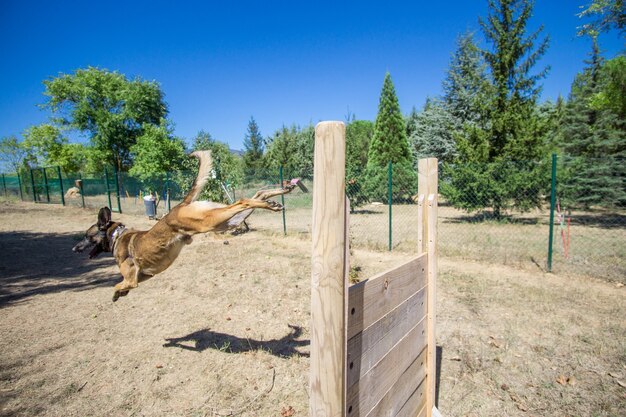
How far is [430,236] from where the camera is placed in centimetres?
263

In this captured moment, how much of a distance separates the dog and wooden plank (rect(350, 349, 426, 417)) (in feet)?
6.03

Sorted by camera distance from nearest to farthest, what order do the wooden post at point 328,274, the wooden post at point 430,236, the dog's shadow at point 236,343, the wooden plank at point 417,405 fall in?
the wooden post at point 328,274 < the wooden plank at point 417,405 < the wooden post at point 430,236 < the dog's shadow at point 236,343

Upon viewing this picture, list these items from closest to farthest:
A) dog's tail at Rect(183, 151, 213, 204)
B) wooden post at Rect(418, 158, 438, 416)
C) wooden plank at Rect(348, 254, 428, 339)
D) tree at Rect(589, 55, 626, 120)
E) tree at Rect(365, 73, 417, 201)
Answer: wooden plank at Rect(348, 254, 428, 339)
wooden post at Rect(418, 158, 438, 416)
dog's tail at Rect(183, 151, 213, 204)
tree at Rect(589, 55, 626, 120)
tree at Rect(365, 73, 417, 201)

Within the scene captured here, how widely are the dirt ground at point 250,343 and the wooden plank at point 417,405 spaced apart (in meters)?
0.65

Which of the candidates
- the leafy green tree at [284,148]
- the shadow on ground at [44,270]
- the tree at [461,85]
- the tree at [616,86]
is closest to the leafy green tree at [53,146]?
the leafy green tree at [284,148]

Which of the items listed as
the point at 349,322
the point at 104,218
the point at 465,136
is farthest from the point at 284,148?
the point at 349,322

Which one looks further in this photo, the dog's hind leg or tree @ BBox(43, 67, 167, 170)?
tree @ BBox(43, 67, 167, 170)

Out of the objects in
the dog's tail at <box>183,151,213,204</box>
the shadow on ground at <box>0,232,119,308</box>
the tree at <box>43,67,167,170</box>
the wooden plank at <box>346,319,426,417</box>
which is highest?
the tree at <box>43,67,167,170</box>

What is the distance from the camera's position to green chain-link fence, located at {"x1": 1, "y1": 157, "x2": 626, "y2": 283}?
27.6 feet

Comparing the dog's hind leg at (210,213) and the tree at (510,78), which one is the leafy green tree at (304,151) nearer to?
the tree at (510,78)

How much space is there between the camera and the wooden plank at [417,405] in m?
2.22

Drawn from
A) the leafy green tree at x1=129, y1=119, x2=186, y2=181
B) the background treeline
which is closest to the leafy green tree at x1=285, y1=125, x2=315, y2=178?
the background treeline

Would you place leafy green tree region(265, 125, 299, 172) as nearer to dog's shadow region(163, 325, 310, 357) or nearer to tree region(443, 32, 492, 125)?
tree region(443, 32, 492, 125)

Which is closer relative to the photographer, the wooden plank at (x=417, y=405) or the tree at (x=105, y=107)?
the wooden plank at (x=417, y=405)
